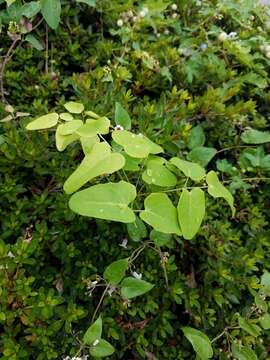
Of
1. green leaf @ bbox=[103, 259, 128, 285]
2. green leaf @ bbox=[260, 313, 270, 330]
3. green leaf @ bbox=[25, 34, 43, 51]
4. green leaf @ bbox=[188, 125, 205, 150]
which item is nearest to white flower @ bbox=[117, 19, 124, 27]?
green leaf @ bbox=[25, 34, 43, 51]

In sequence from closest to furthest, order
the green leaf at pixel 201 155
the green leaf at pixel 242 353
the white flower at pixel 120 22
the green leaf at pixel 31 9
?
the green leaf at pixel 242 353 < the green leaf at pixel 201 155 < the green leaf at pixel 31 9 < the white flower at pixel 120 22

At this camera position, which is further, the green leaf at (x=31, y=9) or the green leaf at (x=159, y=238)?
the green leaf at (x=31, y=9)

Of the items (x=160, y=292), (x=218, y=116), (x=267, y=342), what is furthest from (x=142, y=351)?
(x=218, y=116)

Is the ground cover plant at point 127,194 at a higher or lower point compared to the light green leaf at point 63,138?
lower

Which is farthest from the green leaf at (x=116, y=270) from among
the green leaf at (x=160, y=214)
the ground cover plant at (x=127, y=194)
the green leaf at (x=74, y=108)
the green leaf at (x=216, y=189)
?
the green leaf at (x=74, y=108)

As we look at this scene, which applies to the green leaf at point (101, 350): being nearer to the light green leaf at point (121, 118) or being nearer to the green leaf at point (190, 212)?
the green leaf at point (190, 212)

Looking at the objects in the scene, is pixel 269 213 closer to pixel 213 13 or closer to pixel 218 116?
pixel 218 116
